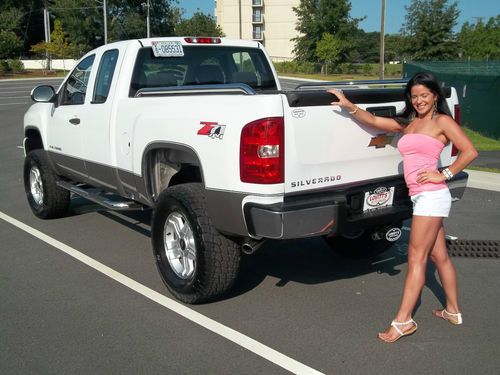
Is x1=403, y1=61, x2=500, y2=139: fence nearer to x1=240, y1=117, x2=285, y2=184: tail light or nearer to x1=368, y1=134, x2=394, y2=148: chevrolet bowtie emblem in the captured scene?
x1=368, y1=134, x2=394, y2=148: chevrolet bowtie emblem

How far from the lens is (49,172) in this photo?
704 cm

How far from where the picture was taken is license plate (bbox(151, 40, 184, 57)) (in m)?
5.55

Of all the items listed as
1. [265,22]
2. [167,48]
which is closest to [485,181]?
[167,48]

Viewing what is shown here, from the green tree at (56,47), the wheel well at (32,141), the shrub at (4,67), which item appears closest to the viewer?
the wheel well at (32,141)

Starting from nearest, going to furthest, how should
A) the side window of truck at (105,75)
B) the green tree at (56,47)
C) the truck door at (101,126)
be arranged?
1. the truck door at (101,126)
2. the side window of truck at (105,75)
3. the green tree at (56,47)

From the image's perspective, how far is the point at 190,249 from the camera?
15.0 feet

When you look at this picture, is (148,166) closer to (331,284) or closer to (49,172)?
(331,284)

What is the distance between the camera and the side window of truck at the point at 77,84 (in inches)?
245

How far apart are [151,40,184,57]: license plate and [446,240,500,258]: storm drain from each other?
134 inches

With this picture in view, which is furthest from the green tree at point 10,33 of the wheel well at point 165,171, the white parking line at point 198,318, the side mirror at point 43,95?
the wheel well at point 165,171

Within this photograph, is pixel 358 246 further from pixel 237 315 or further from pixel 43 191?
pixel 43 191

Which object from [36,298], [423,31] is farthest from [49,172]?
[423,31]

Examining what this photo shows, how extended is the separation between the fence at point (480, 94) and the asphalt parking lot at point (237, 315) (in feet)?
28.9

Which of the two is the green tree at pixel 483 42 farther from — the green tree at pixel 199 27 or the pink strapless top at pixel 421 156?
the pink strapless top at pixel 421 156
